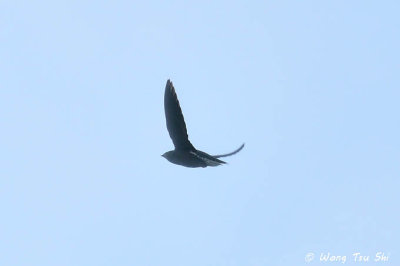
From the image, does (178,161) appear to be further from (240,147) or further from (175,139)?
(240,147)

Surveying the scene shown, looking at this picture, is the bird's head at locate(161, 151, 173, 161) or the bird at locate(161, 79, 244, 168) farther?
the bird's head at locate(161, 151, 173, 161)

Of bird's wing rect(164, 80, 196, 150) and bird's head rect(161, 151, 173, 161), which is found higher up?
bird's wing rect(164, 80, 196, 150)

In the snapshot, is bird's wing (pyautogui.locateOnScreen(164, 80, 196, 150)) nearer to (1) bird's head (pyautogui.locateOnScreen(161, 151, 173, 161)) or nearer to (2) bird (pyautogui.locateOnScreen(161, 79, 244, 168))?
(2) bird (pyautogui.locateOnScreen(161, 79, 244, 168))

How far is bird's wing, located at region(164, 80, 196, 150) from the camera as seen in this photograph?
17.1m

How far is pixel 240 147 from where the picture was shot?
18.3 metres

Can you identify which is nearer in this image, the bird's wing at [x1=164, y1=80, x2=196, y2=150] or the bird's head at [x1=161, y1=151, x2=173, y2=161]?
the bird's wing at [x1=164, y1=80, x2=196, y2=150]

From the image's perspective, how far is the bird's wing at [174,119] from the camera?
17.1 meters

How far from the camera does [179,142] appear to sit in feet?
57.5

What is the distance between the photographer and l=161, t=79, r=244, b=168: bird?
675 inches

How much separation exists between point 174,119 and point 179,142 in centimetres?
70

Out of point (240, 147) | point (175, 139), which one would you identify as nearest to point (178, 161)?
point (175, 139)

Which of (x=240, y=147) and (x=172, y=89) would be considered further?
(x=240, y=147)

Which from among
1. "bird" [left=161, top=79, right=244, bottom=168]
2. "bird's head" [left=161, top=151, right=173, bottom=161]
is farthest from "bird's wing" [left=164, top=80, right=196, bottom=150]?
"bird's head" [left=161, top=151, right=173, bottom=161]

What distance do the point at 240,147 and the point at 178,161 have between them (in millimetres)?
1888
